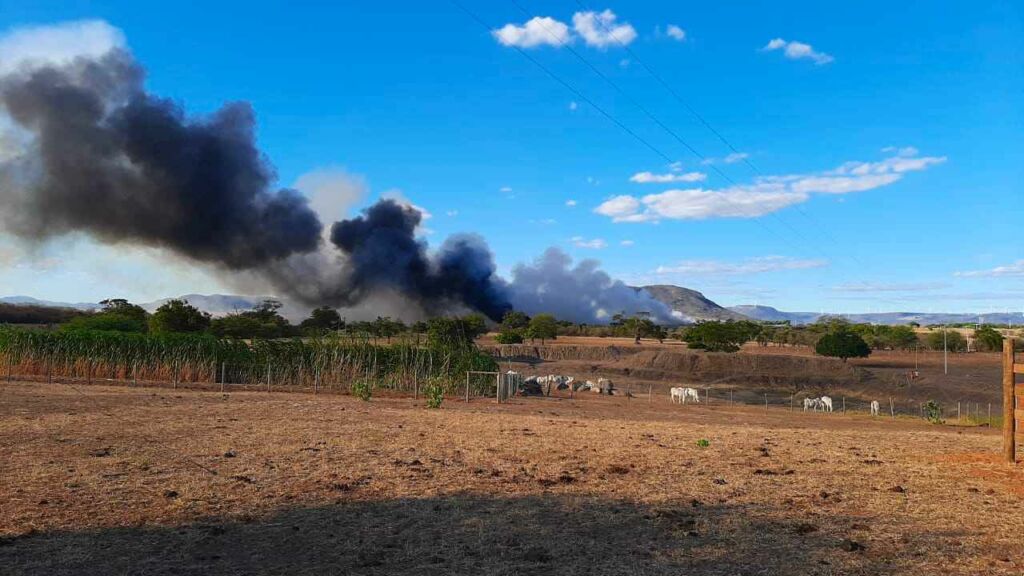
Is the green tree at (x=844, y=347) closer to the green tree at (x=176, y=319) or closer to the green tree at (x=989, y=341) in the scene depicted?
the green tree at (x=989, y=341)

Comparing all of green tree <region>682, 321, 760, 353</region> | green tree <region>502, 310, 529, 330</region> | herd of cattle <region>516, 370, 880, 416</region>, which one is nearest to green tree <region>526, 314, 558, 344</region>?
green tree <region>502, 310, 529, 330</region>

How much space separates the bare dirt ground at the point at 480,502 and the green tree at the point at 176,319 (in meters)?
40.1

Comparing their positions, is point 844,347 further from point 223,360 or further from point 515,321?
point 223,360

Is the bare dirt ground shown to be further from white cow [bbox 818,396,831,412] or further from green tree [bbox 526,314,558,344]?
green tree [bbox 526,314,558,344]

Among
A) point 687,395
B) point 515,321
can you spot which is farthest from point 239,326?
point 515,321

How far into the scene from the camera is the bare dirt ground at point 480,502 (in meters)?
6.95

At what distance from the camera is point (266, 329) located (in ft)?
197

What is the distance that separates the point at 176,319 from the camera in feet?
181

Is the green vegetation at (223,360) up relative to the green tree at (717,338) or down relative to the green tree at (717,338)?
down

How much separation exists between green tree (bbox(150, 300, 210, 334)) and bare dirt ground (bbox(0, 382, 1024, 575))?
4009 cm

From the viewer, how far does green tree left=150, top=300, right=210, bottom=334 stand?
5388cm

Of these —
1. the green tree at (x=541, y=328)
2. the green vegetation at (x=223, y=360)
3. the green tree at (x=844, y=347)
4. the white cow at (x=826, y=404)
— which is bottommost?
the white cow at (x=826, y=404)

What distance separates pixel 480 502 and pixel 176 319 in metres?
52.3

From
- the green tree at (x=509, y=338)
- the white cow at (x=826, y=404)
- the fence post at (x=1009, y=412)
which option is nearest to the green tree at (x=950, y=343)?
the green tree at (x=509, y=338)
